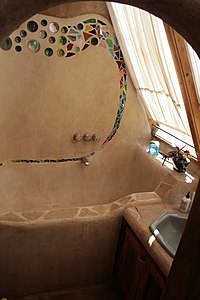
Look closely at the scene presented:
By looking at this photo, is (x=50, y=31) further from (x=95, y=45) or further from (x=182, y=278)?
(x=182, y=278)

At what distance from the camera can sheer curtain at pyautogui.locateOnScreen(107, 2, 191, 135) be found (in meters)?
2.23

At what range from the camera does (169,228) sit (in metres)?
2.06

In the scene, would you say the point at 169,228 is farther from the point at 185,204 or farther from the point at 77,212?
the point at 77,212

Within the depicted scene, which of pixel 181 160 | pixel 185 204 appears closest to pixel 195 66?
pixel 181 160

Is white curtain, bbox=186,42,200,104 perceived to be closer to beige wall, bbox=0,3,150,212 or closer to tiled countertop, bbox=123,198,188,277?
tiled countertop, bbox=123,198,188,277

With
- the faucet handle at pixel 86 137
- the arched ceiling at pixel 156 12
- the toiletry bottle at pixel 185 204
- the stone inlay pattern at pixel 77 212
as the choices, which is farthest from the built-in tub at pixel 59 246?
the arched ceiling at pixel 156 12

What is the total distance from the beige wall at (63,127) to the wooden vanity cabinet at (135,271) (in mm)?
1071

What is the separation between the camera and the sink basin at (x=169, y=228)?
6.18ft


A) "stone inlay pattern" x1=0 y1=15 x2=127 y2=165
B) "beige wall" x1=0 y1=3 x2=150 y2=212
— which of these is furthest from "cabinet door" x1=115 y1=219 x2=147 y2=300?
"stone inlay pattern" x1=0 y1=15 x2=127 y2=165

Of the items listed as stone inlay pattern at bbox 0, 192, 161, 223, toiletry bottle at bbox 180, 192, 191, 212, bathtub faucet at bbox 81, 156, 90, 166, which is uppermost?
toiletry bottle at bbox 180, 192, 191, 212

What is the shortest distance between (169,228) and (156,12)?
5.36 ft

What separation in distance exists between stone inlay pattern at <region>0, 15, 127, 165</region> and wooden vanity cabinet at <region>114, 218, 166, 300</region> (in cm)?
159

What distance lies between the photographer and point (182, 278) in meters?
1.16

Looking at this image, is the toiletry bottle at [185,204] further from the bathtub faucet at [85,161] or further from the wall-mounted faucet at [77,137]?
the wall-mounted faucet at [77,137]
